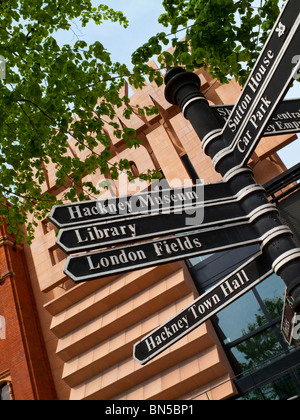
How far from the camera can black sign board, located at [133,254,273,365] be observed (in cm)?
379

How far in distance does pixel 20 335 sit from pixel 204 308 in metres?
15.4

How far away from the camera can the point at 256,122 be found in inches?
151

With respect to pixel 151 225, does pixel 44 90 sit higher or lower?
higher

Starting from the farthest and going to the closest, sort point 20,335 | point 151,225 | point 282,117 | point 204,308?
1. point 20,335
2. point 282,117
3. point 204,308
4. point 151,225

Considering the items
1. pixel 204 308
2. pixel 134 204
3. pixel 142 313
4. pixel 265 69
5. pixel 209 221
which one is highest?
pixel 142 313

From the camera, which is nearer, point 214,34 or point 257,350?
point 214,34

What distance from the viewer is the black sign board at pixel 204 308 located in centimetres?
379

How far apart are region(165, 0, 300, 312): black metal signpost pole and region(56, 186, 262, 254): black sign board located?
16cm

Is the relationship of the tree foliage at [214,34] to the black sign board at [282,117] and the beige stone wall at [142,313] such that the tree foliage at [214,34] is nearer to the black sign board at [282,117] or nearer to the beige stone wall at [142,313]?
the black sign board at [282,117]

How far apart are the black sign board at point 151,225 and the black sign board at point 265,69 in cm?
65

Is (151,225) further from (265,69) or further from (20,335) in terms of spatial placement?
(20,335)

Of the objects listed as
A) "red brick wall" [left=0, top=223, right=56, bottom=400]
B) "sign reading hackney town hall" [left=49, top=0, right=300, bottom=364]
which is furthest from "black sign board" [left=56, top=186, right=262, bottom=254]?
"red brick wall" [left=0, top=223, right=56, bottom=400]

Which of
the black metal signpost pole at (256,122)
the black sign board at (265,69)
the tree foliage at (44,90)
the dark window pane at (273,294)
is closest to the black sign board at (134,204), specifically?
the black metal signpost pole at (256,122)

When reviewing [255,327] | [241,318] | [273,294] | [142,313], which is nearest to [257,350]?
[255,327]
